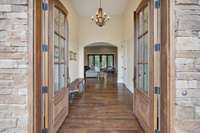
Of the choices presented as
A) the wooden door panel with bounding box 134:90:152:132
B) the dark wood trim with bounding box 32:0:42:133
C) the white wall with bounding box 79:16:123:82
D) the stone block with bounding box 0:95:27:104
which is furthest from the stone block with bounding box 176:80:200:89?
the white wall with bounding box 79:16:123:82

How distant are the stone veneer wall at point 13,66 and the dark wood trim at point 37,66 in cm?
13

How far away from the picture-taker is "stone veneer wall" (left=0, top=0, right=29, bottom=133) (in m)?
2.58

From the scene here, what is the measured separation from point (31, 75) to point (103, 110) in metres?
3.20

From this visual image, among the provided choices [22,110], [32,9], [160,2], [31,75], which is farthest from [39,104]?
[160,2]

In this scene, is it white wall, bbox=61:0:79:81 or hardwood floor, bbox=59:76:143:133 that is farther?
white wall, bbox=61:0:79:81

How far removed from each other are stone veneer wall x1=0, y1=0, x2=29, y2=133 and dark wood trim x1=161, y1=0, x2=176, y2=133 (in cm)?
182

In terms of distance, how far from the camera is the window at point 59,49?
3883 mm

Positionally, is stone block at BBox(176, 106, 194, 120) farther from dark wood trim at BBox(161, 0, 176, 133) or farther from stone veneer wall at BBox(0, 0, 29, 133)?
stone veneer wall at BBox(0, 0, 29, 133)

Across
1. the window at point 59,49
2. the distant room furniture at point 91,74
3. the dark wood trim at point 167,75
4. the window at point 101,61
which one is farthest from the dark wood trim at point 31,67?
the window at point 101,61

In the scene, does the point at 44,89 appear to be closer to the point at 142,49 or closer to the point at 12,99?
the point at 12,99

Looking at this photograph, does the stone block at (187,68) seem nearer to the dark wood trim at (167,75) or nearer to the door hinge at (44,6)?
the dark wood trim at (167,75)

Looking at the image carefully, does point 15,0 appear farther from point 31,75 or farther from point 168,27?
point 168,27

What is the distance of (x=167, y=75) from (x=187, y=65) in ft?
0.91

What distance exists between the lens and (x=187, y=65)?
2.52 meters
